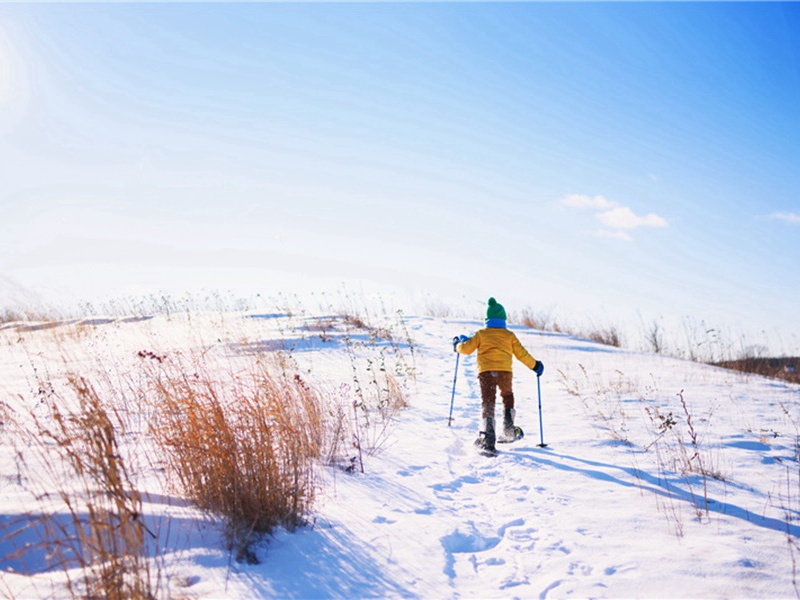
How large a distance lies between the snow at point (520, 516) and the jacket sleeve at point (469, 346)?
1.07m

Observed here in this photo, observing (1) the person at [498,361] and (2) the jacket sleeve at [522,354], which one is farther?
(2) the jacket sleeve at [522,354]

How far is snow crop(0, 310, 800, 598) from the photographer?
8.30 feet

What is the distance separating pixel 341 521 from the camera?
3.17 m

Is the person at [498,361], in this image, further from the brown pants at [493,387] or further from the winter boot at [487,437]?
the winter boot at [487,437]

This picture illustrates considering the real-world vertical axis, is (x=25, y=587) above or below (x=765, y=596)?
above

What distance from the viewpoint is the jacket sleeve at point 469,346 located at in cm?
600

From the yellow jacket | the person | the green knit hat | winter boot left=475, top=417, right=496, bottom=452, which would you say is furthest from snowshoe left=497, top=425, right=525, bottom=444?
the green knit hat

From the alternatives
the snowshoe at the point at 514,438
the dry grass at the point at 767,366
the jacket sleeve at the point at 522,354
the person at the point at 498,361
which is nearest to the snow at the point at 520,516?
the snowshoe at the point at 514,438

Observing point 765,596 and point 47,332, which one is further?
point 47,332

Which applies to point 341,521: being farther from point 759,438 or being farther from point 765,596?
point 759,438

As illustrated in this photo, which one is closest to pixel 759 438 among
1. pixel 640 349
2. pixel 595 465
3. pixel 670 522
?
pixel 595 465

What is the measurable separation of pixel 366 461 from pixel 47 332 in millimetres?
10327

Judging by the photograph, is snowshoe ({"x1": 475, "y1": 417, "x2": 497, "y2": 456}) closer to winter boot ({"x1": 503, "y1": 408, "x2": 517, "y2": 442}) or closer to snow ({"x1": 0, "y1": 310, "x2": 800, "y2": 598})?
snow ({"x1": 0, "y1": 310, "x2": 800, "y2": 598})

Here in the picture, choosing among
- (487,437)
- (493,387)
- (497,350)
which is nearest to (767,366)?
(497,350)
